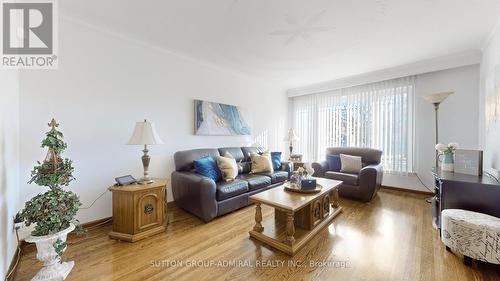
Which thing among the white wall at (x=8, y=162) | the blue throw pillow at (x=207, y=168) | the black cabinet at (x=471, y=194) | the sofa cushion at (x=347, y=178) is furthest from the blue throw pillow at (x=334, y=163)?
the white wall at (x=8, y=162)

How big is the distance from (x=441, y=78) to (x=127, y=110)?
5.24 m

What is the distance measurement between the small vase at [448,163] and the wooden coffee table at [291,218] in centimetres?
143

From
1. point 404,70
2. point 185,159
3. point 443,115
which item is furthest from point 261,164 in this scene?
point 443,115

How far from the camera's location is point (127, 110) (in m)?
2.67

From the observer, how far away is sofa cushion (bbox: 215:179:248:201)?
260 centimetres

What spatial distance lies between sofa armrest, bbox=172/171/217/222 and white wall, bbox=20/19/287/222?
21.6 inches

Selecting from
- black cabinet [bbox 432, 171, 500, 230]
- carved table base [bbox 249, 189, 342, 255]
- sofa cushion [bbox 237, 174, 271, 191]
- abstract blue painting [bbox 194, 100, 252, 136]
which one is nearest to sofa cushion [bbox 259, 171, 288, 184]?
sofa cushion [bbox 237, 174, 271, 191]

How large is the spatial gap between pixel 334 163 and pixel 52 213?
164 inches

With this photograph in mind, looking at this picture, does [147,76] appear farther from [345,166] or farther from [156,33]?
[345,166]

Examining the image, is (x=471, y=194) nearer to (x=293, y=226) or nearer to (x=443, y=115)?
(x=293, y=226)

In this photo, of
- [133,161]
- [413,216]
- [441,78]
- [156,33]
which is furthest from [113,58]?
[441,78]

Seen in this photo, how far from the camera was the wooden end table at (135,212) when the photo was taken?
2.09 m

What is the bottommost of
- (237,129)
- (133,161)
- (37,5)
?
(133,161)

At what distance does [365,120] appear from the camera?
13.9ft
